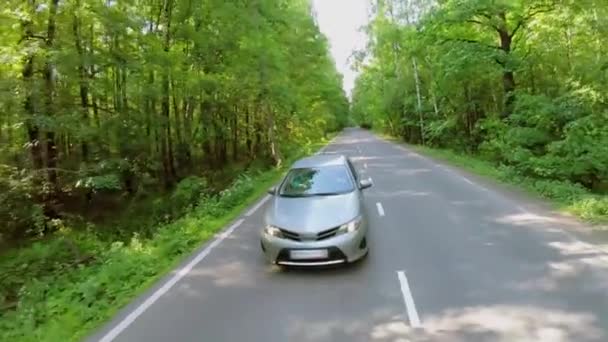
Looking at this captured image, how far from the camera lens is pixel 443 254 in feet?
26.1

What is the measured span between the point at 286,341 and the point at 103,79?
60.1 feet

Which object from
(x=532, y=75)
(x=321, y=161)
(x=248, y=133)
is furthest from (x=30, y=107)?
(x=532, y=75)

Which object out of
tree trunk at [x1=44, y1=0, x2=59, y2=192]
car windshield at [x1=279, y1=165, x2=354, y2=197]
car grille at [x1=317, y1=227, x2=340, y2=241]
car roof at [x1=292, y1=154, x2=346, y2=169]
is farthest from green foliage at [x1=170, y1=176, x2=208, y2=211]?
car grille at [x1=317, y1=227, x2=340, y2=241]

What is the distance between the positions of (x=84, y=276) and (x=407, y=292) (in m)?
5.90

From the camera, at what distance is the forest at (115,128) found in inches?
413

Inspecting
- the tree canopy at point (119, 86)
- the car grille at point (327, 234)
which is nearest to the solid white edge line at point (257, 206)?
the tree canopy at point (119, 86)

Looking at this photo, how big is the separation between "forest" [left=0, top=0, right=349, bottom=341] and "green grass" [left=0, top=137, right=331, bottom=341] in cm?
5

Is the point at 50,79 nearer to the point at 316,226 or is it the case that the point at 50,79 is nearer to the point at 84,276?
the point at 84,276

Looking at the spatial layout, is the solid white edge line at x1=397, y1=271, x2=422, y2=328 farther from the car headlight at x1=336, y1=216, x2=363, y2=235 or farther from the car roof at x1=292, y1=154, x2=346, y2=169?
the car roof at x1=292, y1=154, x2=346, y2=169

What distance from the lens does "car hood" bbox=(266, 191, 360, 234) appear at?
23.8 ft

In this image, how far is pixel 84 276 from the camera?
8.76 m

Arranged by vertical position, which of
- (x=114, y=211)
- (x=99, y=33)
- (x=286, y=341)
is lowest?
(x=114, y=211)

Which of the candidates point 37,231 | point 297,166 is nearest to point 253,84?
point 37,231

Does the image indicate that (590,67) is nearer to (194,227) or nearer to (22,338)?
(194,227)
